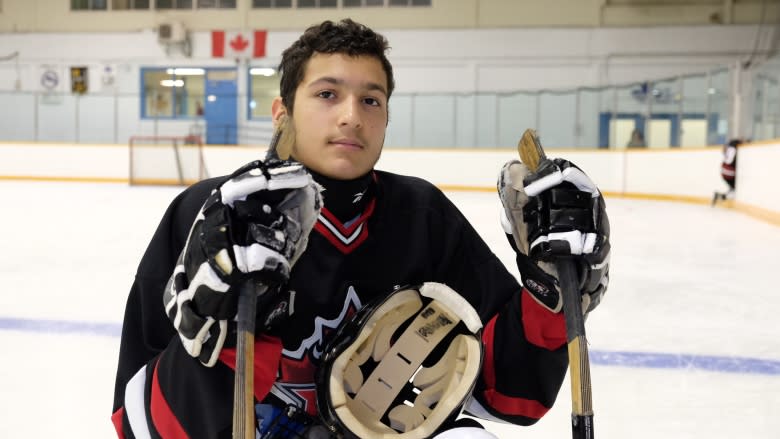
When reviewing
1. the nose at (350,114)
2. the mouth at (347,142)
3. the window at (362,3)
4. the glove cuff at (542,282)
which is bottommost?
the glove cuff at (542,282)

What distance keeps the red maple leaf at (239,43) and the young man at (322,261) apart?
14.1m

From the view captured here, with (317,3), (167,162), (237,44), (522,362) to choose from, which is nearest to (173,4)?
(237,44)

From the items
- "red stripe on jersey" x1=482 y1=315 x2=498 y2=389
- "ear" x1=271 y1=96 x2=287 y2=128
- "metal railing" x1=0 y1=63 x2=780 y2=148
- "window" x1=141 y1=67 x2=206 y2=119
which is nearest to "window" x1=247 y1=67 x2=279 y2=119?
"metal railing" x1=0 y1=63 x2=780 y2=148

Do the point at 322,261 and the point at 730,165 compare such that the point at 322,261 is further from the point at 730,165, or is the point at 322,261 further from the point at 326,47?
the point at 730,165

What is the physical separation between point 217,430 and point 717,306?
8.33 feet

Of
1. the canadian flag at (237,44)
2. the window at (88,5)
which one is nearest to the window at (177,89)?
the canadian flag at (237,44)

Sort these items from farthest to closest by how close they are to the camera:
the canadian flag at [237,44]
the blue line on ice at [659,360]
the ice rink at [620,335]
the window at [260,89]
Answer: the window at [260,89], the canadian flag at [237,44], the blue line on ice at [659,360], the ice rink at [620,335]

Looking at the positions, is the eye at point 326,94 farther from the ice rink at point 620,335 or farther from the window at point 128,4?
the window at point 128,4

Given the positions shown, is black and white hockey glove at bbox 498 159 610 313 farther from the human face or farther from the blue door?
the blue door

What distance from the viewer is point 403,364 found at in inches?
43.3

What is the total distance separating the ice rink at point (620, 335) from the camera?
1714 millimetres

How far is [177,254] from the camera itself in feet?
3.54

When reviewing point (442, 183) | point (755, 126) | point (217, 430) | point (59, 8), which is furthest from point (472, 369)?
point (59, 8)

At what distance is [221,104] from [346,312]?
1435 cm
